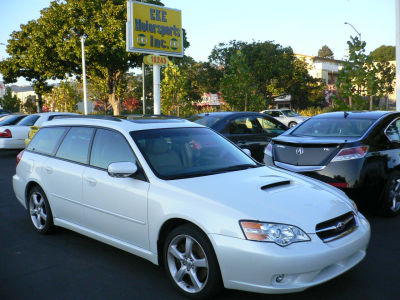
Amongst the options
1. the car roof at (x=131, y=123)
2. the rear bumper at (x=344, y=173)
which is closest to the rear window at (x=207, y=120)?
the rear bumper at (x=344, y=173)

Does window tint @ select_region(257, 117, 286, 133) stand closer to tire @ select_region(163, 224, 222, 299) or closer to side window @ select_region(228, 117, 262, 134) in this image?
side window @ select_region(228, 117, 262, 134)

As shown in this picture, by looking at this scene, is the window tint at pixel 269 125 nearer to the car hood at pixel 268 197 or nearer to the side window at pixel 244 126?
the side window at pixel 244 126

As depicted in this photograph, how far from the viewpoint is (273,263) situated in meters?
3.04

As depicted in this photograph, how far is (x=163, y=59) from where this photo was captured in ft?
65.8

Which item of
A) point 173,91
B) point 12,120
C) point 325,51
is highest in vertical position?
point 325,51

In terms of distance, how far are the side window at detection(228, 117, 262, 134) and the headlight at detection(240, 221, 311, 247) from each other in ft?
19.6

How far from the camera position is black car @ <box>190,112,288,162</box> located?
9.08 meters

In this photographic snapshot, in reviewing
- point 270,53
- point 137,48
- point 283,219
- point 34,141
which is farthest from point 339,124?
point 270,53

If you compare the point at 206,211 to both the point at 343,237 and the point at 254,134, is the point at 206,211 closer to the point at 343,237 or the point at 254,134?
the point at 343,237

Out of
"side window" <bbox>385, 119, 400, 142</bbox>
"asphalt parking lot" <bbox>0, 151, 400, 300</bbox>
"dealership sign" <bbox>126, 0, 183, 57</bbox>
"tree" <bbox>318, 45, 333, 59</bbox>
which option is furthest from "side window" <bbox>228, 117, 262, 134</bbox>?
"tree" <bbox>318, 45, 333, 59</bbox>

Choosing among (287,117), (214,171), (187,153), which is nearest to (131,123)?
(187,153)

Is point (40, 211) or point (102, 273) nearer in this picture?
point (102, 273)

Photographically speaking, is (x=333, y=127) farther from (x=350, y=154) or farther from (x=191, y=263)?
(x=191, y=263)

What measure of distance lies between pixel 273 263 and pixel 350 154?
310 centimetres
